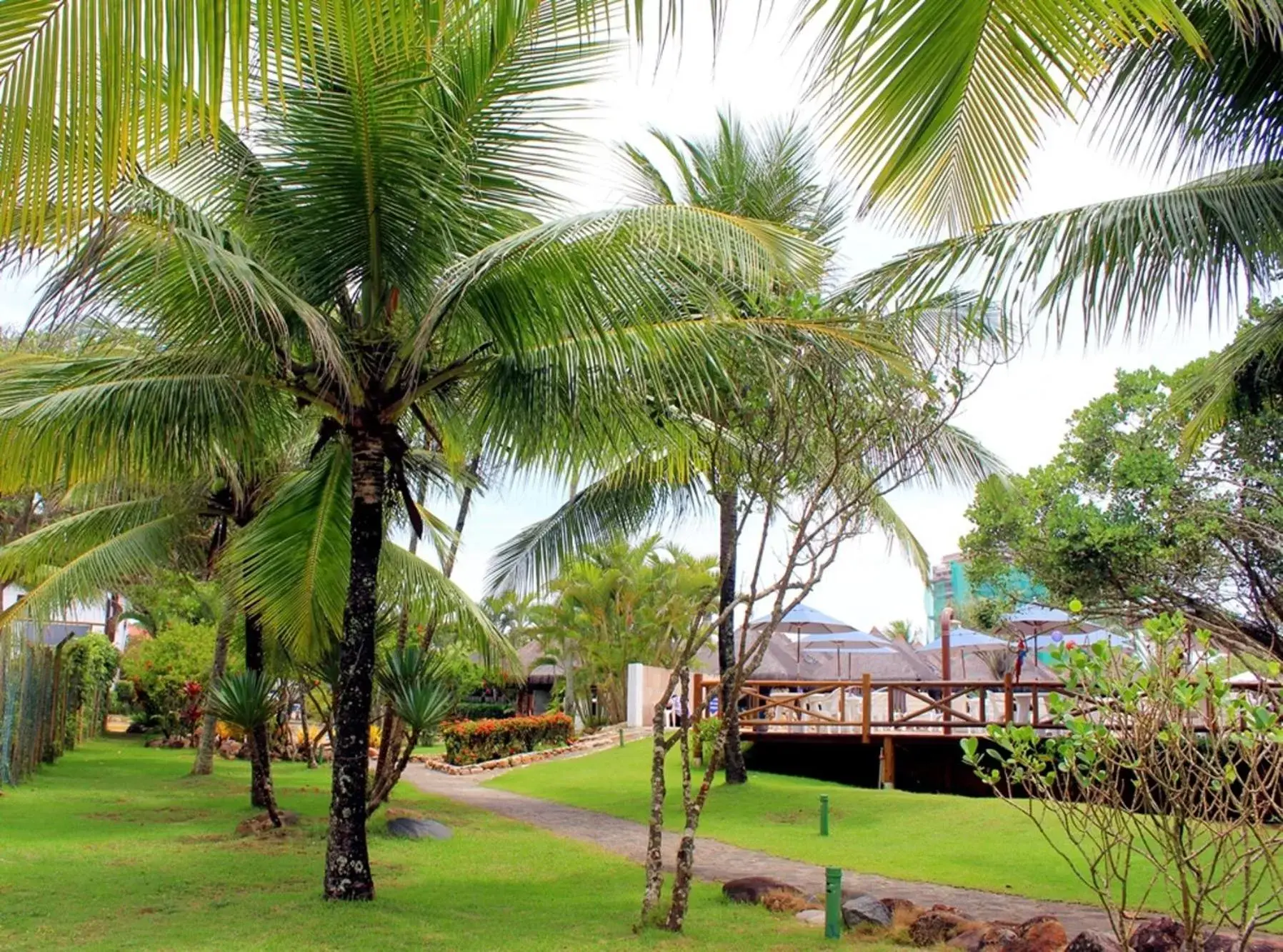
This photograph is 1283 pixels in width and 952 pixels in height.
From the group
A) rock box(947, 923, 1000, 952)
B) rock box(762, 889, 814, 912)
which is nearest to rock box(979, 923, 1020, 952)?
rock box(947, 923, 1000, 952)

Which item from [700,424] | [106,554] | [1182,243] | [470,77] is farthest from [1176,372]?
[106,554]

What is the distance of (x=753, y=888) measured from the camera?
29.3ft

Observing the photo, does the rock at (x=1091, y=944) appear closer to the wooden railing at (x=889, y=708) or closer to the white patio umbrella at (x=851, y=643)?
the wooden railing at (x=889, y=708)

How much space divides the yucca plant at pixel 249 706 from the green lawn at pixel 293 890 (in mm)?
572

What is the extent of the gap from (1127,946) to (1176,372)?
10202 mm

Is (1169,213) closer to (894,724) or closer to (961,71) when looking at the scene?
(961,71)

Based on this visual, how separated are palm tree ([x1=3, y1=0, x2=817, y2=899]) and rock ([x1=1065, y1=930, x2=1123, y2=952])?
4219 millimetres

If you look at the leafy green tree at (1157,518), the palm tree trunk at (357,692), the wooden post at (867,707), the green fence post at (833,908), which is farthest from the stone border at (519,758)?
the green fence post at (833,908)

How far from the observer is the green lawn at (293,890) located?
7.57m

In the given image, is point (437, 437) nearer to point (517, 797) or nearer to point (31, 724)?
point (517, 797)

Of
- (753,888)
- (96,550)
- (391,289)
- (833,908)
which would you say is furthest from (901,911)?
(96,550)

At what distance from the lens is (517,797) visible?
18.2 m

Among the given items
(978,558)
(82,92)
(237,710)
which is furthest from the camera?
(978,558)

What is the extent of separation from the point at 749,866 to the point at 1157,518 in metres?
6.11
